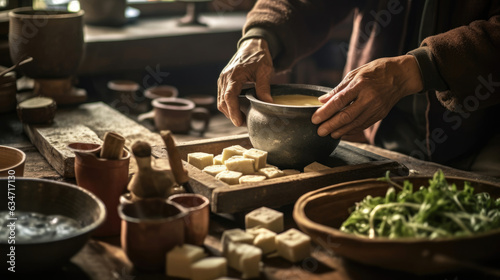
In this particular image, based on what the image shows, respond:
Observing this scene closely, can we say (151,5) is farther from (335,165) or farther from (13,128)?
(335,165)

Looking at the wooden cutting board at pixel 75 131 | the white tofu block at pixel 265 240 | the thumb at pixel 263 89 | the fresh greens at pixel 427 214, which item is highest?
the thumb at pixel 263 89

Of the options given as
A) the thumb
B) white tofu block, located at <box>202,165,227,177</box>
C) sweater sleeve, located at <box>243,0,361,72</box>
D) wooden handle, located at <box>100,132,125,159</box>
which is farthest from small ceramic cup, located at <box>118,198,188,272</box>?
sweater sleeve, located at <box>243,0,361,72</box>

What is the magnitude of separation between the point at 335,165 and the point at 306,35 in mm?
1040

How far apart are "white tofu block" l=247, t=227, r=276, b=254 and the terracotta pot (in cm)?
43

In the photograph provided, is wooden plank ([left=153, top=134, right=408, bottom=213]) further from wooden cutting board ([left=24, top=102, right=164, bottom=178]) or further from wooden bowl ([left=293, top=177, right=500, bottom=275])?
wooden cutting board ([left=24, top=102, right=164, bottom=178])

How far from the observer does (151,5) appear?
548 centimetres

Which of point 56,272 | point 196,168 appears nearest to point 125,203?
point 56,272

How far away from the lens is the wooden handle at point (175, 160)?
5.73 feet

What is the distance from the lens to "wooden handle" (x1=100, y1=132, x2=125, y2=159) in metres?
1.76

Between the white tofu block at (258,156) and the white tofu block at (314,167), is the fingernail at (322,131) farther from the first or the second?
the white tofu block at (258,156)

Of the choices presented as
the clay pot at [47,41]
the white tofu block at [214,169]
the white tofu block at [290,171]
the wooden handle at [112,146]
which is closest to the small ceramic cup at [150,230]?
the wooden handle at [112,146]

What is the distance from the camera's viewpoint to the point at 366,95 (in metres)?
2.19

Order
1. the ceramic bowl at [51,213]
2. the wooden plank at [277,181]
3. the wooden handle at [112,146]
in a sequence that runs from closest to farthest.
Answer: the ceramic bowl at [51,213] < the wooden handle at [112,146] < the wooden plank at [277,181]

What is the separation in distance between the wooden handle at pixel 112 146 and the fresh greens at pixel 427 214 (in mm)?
712
